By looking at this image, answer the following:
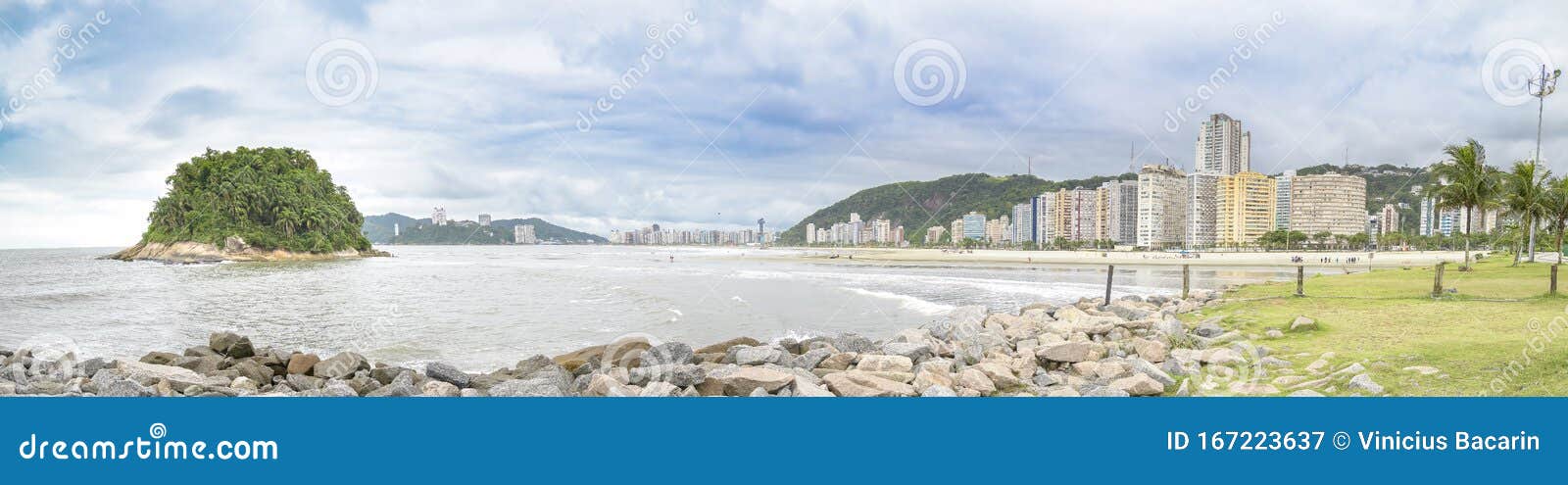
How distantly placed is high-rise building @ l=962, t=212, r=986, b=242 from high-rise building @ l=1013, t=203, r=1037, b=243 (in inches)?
210

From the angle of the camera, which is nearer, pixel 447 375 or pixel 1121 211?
pixel 447 375

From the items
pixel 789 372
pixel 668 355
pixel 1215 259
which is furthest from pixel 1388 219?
pixel 789 372

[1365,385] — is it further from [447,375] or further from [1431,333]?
[447,375]

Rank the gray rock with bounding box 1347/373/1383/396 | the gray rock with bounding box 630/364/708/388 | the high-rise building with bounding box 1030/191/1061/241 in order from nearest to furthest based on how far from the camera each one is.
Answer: the gray rock with bounding box 1347/373/1383/396
the gray rock with bounding box 630/364/708/388
the high-rise building with bounding box 1030/191/1061/241

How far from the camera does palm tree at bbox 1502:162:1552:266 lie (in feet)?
85.0

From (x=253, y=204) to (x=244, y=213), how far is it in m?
0.85

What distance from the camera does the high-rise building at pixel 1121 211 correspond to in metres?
98.8

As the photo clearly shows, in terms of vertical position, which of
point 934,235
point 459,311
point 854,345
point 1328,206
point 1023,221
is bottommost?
point 459,311

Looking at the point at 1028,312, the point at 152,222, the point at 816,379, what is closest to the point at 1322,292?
the point at 1028,312

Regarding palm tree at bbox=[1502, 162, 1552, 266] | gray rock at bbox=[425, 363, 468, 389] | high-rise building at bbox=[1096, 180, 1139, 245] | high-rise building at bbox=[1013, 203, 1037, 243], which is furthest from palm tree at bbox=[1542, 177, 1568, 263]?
high-rise building at bbox=[1096, 180, 1139, 245]

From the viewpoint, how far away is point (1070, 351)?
26.8ft

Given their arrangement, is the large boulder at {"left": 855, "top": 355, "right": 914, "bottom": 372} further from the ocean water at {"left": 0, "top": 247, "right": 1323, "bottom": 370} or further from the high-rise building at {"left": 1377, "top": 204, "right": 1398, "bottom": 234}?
the high-rise building at {"left": 1377, "top": 204, "right": 1398, "bottom": 234}

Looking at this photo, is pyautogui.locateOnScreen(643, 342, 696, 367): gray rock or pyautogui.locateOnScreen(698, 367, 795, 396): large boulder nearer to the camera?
pyautogui.locateOnScreen(698, 367, 795, 396): large boulder

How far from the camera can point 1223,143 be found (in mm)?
55094
